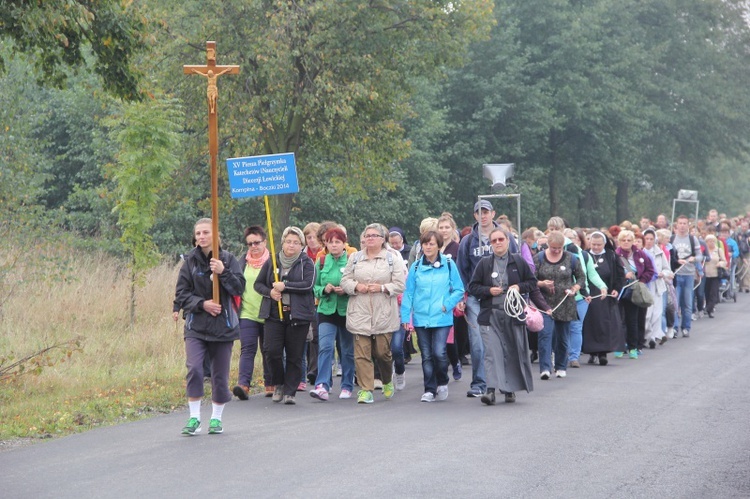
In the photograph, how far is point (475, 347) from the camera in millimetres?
12883

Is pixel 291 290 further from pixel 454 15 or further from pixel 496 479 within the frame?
pixel 454 15

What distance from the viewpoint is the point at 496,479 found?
8047mm

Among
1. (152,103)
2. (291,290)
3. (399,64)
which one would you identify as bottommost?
(291,290)

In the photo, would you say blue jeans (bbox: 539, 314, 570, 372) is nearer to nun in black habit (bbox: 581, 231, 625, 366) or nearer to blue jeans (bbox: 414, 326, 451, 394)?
nun in black habit (bbox: 581, 231, 625, 366)

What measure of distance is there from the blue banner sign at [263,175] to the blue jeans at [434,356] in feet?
6.95

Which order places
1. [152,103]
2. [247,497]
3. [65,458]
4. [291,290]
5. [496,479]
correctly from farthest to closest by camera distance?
[152,103], [291,290], [65,458], [496,479], [247,497]

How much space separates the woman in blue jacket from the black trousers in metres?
1.16

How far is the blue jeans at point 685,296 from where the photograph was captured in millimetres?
20812

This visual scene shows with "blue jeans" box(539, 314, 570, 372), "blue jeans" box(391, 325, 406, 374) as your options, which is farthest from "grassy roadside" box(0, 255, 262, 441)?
"blue jeans" box(539, 314, 570, 372)

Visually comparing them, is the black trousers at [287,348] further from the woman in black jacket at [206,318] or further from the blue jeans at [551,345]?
the blue jeans at [551,345]

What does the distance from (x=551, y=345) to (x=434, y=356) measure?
3.12 metres

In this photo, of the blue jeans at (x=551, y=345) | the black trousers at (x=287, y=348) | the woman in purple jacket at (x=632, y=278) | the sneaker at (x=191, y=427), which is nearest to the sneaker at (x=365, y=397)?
the black trousers at (x=287, y=348)

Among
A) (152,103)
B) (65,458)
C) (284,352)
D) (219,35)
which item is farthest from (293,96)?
(65,458)

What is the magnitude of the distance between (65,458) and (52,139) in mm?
25294
